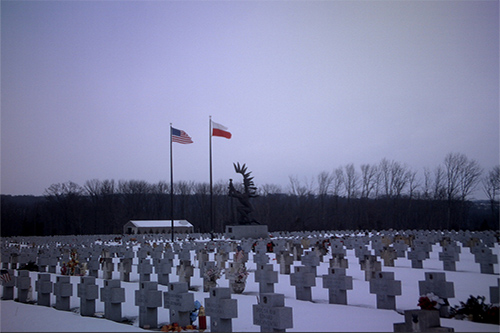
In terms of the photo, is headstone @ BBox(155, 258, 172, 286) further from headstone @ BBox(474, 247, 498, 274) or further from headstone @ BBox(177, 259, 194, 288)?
headstone @ BBox(474, 247, 498, 274)

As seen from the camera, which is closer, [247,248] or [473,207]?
[247,248]

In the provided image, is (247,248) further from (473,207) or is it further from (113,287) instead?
(473,207)

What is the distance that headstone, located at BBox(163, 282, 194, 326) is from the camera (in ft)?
28.0

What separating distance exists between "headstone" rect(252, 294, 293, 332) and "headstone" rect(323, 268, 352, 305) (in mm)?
3522

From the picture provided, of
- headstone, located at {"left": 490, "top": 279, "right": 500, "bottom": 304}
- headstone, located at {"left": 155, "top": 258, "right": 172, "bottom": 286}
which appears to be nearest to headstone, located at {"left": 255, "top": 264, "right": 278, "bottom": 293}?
headstone, located at {"left": 155, "top": 258, "right": 172, "bottom": 286}

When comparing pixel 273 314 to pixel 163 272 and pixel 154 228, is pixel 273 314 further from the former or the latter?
pixel 154 228

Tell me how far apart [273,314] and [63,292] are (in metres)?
6.11

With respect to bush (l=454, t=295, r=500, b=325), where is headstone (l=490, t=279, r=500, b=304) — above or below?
above

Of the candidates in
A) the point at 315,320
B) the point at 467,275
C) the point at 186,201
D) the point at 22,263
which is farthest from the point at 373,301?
the point at 186,201

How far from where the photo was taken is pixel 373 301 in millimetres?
10781

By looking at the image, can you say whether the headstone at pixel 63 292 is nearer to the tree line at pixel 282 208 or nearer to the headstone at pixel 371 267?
the headstone at pixel 371 267

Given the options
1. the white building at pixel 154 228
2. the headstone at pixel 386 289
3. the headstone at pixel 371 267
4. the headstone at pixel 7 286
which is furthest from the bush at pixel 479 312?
the white building at pixel 154 228

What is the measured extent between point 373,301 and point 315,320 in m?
2.61

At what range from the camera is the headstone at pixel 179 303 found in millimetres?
8523
